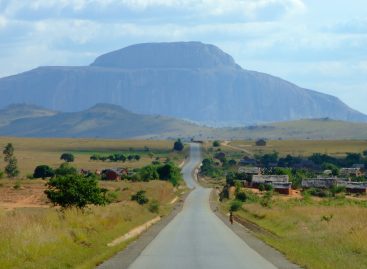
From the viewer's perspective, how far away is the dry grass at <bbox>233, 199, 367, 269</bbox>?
89.7 feet

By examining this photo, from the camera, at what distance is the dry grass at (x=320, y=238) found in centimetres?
2734

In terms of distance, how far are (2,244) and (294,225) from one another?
2750 centimetres

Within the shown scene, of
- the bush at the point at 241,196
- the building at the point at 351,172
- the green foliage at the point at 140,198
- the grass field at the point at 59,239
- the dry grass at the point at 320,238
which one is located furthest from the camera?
the building at the point at 351,172

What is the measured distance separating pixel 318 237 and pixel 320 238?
2.36ft

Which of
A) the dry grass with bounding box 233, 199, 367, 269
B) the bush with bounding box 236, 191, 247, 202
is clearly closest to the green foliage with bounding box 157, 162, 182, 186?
the bush with bounding box 236, 191, 247, 202

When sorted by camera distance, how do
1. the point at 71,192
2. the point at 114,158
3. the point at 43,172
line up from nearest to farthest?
the point at 71,192
the point at 43,172
the point at 114,158

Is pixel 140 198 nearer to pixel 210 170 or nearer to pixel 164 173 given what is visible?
pixel 164 173

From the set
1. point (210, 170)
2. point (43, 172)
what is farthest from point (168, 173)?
point (210, 170)

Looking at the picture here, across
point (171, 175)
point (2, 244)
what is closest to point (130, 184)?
point (171, 175)

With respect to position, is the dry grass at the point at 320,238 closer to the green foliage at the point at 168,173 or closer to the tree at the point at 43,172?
the tree at the point at 43,172

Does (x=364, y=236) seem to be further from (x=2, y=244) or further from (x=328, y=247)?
(x=2, y=244)

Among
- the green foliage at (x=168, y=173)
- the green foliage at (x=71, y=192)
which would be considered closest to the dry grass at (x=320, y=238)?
the green foliage at (x=71, y=192)

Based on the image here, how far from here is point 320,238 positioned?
123 feet

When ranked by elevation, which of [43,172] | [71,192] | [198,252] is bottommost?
[198,252]
